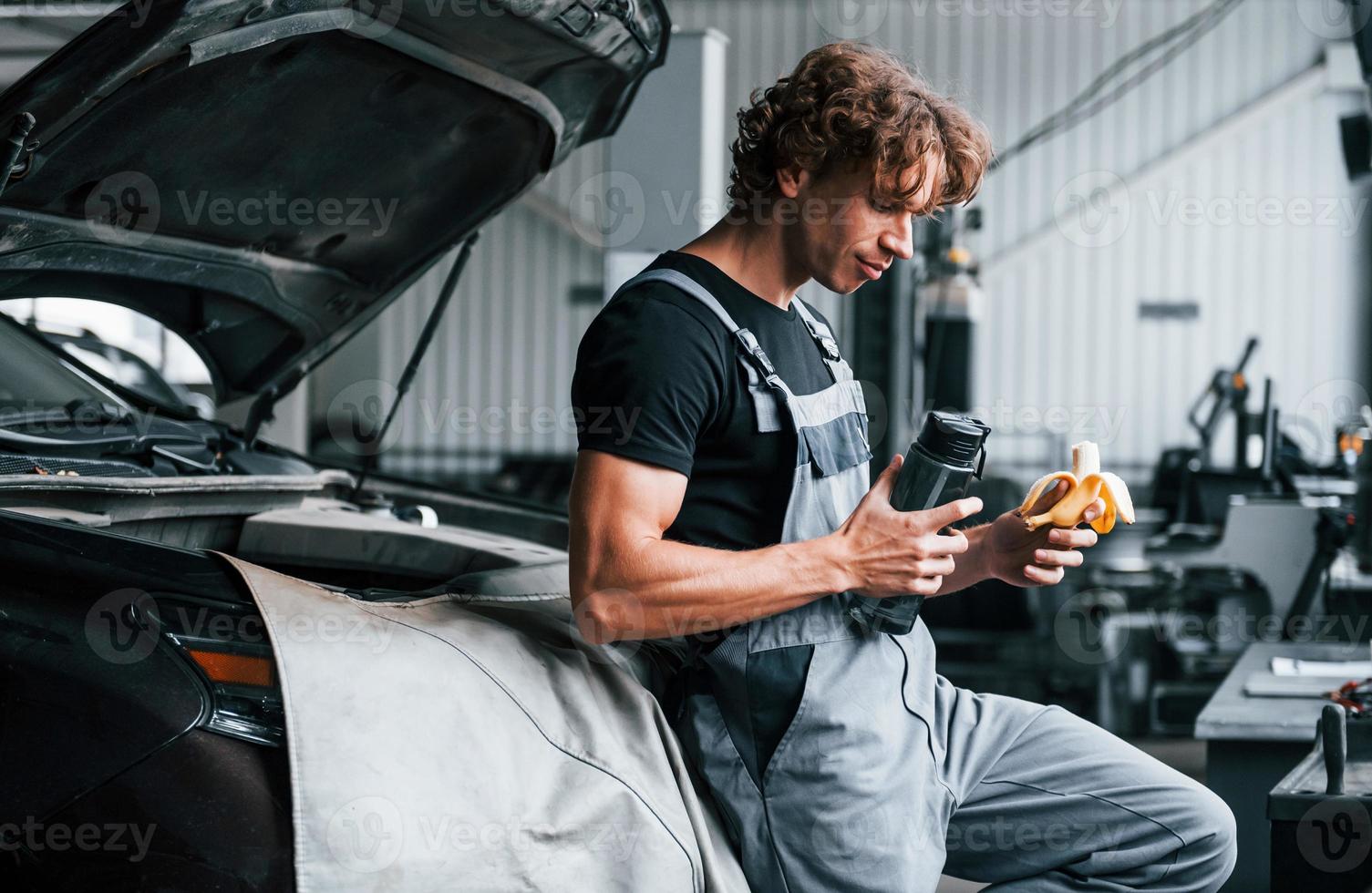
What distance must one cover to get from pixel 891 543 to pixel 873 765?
0.25 meters

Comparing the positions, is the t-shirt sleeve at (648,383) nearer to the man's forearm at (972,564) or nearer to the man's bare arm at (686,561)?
the man's bare arm at (686,561)

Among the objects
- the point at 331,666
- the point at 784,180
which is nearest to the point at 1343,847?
the point at 784,180

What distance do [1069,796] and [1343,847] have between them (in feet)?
1.33

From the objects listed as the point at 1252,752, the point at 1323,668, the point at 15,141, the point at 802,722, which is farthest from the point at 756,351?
the point at 1323,668

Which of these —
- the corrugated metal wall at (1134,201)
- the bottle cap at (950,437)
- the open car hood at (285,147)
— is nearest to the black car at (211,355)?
the open car hood at (285,147)

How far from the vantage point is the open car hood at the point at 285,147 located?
4.29 feet

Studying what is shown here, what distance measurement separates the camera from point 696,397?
1.31m

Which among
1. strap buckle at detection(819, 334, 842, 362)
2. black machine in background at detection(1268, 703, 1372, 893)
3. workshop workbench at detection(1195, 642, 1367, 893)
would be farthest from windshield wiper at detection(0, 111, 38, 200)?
workshop workbench at detection(1195, 642, 1367, 893)

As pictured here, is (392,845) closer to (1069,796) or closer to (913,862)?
(913,862)

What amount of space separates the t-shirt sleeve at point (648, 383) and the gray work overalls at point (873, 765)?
5cm

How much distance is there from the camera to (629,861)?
1.28m

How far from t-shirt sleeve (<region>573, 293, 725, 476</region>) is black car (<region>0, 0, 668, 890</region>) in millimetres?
355

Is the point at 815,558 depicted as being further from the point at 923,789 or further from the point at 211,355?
the point at 211,355

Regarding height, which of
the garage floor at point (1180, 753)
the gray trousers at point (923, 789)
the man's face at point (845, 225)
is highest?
the man's face at point (845, 225)
